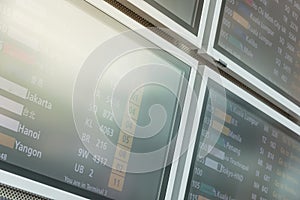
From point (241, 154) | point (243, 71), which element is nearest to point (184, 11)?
point (243, 71)

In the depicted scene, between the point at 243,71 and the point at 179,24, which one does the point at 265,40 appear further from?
the point at 179,24

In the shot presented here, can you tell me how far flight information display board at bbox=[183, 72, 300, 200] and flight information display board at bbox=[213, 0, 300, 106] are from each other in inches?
2.6

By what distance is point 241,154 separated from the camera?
3.42 ft

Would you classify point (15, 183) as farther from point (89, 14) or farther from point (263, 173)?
point (263, 173)

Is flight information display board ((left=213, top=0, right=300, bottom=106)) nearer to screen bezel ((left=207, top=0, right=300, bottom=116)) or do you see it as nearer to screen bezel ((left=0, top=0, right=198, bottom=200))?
screen bezel ((left=207, top=0, right=300, bottom=116))

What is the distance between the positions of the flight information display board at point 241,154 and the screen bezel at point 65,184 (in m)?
0.06

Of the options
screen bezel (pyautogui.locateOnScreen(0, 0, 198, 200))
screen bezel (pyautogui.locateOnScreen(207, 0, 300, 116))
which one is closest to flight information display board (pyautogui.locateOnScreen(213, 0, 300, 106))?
screen bezel (pyautogui.locateOnScreen(207, 0, 300, 116))

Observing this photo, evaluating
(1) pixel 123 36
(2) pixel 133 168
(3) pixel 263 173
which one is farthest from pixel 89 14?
(3) pixel 263 173

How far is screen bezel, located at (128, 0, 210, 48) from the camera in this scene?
33.8 inches

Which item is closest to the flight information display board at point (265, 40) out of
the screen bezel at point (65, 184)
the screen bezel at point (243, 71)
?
the screen bezel at point (243, 71)

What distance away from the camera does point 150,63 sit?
89 centimetres

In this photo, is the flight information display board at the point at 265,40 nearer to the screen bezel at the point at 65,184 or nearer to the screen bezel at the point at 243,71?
the screen bezel at the point at 243,71

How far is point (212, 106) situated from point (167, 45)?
5.7 inches

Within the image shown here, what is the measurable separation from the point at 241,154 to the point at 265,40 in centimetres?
23
